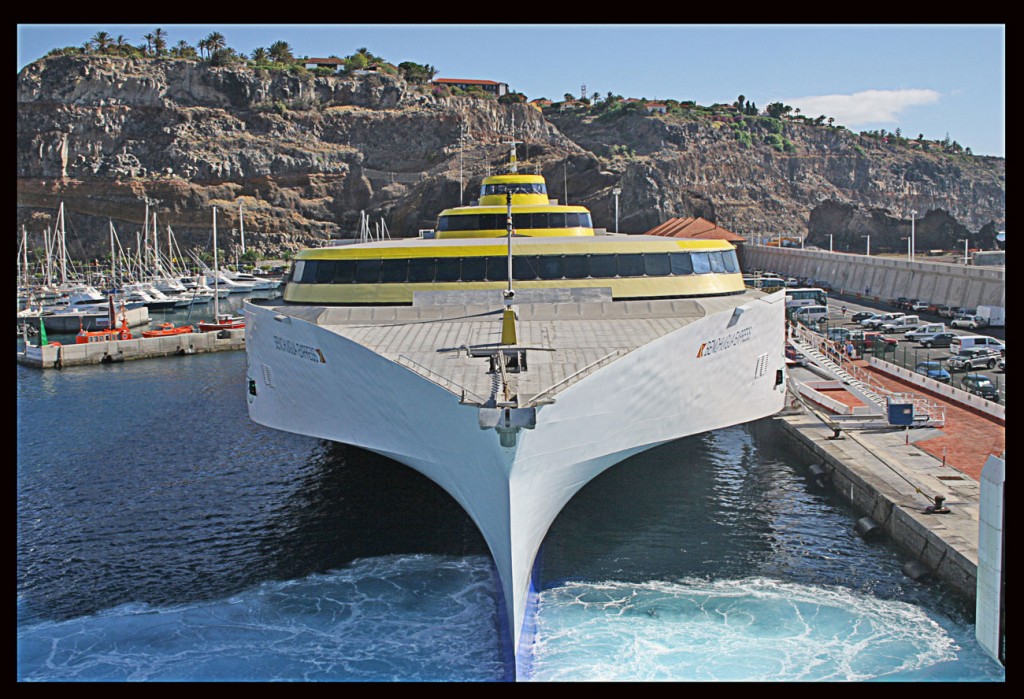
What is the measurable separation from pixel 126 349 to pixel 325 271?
32315 mm

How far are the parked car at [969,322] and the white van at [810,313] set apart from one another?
650 centimetres

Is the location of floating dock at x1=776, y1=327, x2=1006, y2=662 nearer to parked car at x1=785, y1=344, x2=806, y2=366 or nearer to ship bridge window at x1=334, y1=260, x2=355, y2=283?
parked car at x1=785, y1=344, x2=806, y2=366

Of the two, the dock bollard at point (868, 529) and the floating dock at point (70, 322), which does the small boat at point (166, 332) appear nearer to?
the floating dock at point (70, 322)

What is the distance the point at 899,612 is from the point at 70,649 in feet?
43.6

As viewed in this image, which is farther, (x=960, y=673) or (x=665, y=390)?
(x=665, y=390)

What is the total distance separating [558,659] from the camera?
14.5 metres

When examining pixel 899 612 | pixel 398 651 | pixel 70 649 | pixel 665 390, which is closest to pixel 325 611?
pixel 398 651

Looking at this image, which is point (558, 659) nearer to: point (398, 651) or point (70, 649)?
point (398, 651)

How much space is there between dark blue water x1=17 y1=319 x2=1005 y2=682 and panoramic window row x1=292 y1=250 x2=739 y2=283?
4.94 metres

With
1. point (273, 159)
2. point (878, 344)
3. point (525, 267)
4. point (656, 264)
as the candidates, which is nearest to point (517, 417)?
point (525, 267)

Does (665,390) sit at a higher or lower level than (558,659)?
higher

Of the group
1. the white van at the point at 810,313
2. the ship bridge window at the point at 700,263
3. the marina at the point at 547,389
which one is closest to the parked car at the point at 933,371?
the marina at the point at 547,389

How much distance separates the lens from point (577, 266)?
21.9 metres

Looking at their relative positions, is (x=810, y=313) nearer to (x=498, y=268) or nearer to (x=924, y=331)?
(x=924, y=331)
